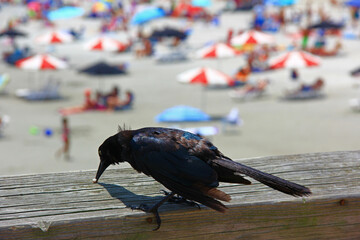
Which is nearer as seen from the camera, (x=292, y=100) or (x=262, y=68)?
(x=292, y=100)

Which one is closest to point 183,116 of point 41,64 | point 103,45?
point 41,64

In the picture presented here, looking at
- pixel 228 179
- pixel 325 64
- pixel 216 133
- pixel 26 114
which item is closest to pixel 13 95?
pixel 26 114

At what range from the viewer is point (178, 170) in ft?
6.82

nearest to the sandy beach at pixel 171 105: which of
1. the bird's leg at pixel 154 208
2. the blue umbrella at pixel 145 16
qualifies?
the blue umbrella at pixel 145 16

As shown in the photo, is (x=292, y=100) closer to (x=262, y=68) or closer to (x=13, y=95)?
(x=262, y=68)

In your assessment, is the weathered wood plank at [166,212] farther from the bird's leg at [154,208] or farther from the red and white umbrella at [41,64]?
the red and white umbrella at [41,64]

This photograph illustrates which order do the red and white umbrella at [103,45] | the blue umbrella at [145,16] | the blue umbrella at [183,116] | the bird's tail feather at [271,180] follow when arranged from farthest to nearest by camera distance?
the blue umbrella at [145,16]
the red and white umbrella at [103,45]
the blue umbrella at [183,116]
the bird's tail feather at [271,180]

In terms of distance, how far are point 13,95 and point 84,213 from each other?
73.7 ft

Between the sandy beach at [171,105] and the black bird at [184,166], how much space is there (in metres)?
11.2

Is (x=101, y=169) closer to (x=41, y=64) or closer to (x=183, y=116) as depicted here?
(x=183, y=116)

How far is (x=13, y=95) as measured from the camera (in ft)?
75.8

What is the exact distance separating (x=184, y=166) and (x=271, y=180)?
1.18ft

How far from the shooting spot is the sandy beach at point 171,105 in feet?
49.1

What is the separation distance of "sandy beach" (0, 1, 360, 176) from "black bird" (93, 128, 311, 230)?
1117 cm
